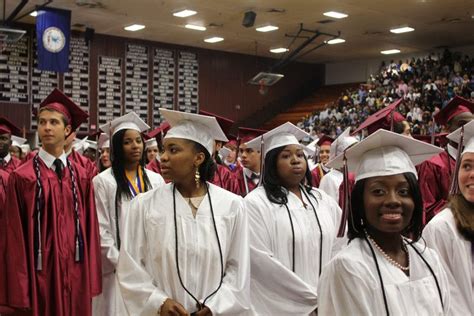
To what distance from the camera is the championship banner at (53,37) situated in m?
16.0

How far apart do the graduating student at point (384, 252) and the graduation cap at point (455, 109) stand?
8.26ft

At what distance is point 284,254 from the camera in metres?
4.23

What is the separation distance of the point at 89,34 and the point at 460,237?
1776cm

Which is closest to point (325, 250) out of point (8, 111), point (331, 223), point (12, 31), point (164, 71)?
point (331, 223)

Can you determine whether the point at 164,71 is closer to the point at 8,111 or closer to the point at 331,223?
the point at 8,111

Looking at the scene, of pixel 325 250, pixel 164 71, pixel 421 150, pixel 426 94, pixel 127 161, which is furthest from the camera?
pixel 164 71

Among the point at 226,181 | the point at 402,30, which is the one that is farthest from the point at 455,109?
the point at 402,30

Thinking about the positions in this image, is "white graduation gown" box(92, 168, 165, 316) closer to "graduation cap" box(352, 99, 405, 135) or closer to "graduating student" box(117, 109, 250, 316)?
"graduating student" box(117, 109, 250, 316)

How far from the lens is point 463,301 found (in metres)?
3.29

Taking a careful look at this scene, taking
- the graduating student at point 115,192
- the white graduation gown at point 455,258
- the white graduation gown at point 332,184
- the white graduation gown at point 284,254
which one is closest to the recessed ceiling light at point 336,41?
the white graduation gown at point 332,184

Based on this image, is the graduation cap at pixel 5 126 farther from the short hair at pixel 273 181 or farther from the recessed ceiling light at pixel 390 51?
the recessed ceiling light at pixel 390 51

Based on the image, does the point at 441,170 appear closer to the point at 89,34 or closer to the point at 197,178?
the point at 197,178

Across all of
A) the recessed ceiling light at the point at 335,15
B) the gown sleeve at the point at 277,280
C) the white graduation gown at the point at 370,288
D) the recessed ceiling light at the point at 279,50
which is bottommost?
the gown sleeve at the point at 277,280

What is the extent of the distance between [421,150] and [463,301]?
2.65 ft
